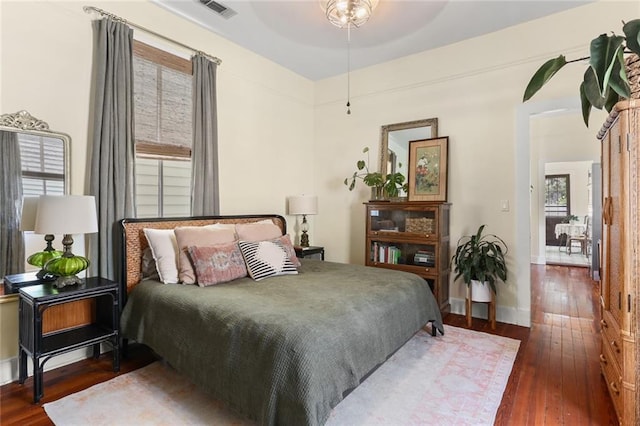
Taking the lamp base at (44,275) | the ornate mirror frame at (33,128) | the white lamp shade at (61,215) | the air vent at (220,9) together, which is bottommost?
the lamp base at (44,275)

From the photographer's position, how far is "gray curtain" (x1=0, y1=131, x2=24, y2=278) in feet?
7.65

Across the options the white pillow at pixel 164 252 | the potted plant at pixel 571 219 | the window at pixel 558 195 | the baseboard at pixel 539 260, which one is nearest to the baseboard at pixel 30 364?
the white pillow at pixel 164 252

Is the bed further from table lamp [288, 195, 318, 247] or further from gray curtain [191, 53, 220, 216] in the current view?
table lamp [288, 195, 318, 247]

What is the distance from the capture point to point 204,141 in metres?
3.56

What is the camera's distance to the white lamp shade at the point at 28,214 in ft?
7.80

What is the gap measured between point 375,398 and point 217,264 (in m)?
1.58

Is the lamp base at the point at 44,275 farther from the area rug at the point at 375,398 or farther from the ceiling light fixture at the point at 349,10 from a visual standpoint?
the ceiling light fixture at the point at 349,10

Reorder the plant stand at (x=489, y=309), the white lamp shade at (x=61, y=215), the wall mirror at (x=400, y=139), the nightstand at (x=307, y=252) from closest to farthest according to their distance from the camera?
the white lamp shade at (x=61, y=215) → the plant stand at (x=489, y=309) → the wall mirror at (x=400, y=139) → the nightstand at (x=307, y=252)

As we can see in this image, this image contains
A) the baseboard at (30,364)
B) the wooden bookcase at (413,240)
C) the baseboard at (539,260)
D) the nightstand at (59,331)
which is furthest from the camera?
the baseboard at (539,260)

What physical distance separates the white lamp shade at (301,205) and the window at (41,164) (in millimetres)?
2567

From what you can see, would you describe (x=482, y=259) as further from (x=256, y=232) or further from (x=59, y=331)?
(x=59, y=331)

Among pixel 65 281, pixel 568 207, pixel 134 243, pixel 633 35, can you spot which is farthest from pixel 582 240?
pixel 65 281

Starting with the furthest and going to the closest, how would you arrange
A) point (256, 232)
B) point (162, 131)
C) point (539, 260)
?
point (539, 260)
point (256, 232)
point (162, 131)

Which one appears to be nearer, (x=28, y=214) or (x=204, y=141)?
(x=28, y=214)
